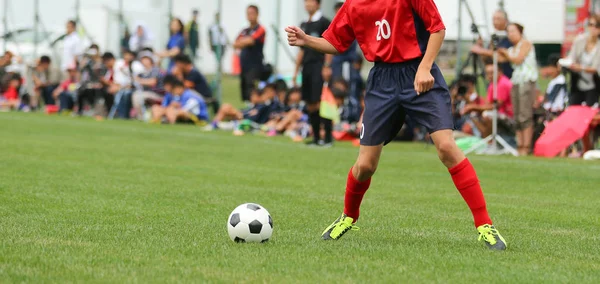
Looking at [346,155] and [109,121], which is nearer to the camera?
[346,155]

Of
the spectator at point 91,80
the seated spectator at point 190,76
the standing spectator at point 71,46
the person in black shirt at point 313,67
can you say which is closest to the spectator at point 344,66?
the person in black shirt at point 313,67

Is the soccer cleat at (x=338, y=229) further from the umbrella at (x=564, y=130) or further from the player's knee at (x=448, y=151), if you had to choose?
the umbrella at (x=564, y=130)

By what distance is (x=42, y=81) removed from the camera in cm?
Result: 2855

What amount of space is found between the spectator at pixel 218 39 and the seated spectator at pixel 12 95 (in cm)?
664

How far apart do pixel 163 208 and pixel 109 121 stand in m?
15.3

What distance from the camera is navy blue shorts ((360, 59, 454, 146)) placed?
261 inches

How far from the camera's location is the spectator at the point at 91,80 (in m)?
26.0

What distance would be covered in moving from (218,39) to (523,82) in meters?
11.3

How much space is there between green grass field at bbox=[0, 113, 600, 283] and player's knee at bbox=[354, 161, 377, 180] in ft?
1.47

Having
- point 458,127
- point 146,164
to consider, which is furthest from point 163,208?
point 458,127

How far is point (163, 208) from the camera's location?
8.64m

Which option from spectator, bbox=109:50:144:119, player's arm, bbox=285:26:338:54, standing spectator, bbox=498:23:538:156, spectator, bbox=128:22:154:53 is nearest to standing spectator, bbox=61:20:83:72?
spectator, bbox=128:22:154:53

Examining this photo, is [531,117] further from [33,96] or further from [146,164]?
[33,96]

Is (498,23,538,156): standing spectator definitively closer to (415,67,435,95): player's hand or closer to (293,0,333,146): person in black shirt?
(293,0,333,146): person in black shirt
